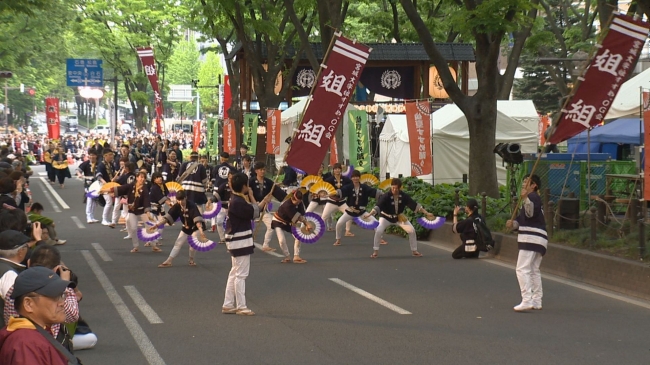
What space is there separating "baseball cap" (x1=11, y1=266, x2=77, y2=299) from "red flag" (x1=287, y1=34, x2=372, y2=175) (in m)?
9.32

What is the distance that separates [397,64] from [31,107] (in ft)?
222

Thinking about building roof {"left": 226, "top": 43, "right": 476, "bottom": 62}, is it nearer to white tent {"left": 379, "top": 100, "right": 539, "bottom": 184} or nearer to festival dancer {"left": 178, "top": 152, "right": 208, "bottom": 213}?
white tent {"left": 379, "top": 100, "right": 539, "bottom": 184}

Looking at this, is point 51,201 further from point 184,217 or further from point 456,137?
point 184,217

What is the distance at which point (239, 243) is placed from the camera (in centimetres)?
1120

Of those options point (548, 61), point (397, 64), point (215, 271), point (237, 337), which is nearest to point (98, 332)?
point (237, 337)

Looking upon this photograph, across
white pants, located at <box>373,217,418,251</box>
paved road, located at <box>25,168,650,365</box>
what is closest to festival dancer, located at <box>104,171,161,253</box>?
paved road, located at <box>25,168,650,365</box>

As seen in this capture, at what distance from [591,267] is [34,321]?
10.8 meters

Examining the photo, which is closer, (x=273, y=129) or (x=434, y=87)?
(x=273, y=129)

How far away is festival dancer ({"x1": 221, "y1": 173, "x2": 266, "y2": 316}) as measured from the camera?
36.7 feet

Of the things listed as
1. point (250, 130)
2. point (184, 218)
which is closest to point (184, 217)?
point (184, 218)

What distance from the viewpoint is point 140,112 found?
65875 millimetres

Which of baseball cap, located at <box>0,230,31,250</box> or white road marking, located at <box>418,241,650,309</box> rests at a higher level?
baseball cap, located at <box>0,230,31,250</box>

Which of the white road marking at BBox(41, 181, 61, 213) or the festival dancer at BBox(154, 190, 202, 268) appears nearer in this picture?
the festival dancer at BBox(154, 190, 202, 268)

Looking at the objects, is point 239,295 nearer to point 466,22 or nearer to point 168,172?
point 466,22
